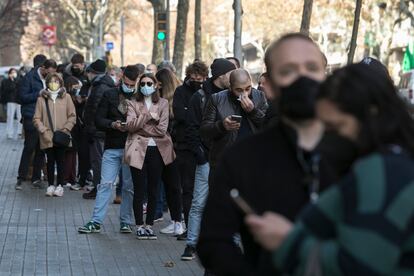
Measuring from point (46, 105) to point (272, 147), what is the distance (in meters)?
11.9

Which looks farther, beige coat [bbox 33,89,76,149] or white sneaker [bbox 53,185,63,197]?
white sneaker [bbox 53,185,63,197]

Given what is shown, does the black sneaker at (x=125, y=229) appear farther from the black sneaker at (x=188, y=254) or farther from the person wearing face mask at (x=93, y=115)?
Answer: the person wearing face mask at (x=93, y=115)

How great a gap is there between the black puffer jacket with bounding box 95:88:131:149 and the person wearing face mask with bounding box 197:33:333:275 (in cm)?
806

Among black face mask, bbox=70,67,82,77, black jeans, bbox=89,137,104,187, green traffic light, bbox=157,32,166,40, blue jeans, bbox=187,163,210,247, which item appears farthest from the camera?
green traffic light, bbox=157,32,166,40

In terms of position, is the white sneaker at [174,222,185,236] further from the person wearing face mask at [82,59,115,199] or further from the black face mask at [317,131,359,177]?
the black face mask at [317,131,359,177]

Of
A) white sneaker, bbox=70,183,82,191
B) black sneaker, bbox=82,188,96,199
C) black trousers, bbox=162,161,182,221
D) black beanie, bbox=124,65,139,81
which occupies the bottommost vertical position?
white sneaker, bbox=70,183,82,191

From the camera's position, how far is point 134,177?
36.4 feet

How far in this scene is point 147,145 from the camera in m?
11.1

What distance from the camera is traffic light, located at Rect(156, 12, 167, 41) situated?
31.6m

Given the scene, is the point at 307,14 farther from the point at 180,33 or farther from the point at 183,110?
the point at 180,33

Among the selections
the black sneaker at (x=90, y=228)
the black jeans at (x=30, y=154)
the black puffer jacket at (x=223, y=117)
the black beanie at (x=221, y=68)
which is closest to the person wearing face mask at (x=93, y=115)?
the black jeans at (x=30, y=154)

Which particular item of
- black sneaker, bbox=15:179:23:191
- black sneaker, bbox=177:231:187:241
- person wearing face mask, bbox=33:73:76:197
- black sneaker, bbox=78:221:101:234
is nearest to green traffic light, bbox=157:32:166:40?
black sneaker, bbox=15:179:23:191

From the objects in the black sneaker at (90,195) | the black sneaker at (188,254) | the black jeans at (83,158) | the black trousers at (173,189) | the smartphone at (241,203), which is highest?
the smartphone at (241,203)

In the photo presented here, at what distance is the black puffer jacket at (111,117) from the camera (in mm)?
11625
